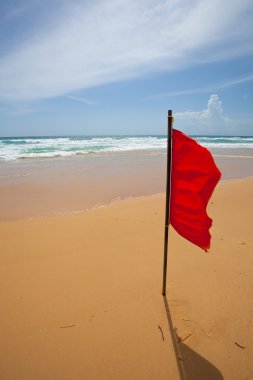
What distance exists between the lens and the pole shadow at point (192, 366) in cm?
207

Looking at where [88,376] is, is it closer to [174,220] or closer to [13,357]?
[13,357]

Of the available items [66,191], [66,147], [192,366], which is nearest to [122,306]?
[192,366]

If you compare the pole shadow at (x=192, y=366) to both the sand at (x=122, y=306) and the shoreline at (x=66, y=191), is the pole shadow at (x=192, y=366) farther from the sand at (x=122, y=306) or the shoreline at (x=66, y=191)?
the shoreline at (x=66, y=191)

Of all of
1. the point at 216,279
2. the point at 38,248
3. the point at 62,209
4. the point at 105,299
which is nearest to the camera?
the point at 105,299

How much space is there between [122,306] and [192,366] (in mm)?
940

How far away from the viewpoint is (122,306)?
2.80 m

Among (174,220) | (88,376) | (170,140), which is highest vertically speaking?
(170,140)

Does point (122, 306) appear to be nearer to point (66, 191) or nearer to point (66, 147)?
point (66, 191)

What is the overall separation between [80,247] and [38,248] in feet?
2.32

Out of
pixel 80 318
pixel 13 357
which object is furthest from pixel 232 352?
pixel 13 357

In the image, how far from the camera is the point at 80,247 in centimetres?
409

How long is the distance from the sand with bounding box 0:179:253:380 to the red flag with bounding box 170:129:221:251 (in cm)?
96

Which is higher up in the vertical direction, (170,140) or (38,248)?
(170,140)

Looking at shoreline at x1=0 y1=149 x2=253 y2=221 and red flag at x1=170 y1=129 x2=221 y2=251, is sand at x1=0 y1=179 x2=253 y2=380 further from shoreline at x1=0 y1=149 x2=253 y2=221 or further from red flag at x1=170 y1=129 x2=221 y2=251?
shoreline at x1=0 y1=149 x2=253 y2=221
